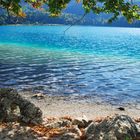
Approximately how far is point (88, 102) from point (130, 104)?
3985 mm

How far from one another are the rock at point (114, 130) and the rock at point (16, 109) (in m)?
3.66

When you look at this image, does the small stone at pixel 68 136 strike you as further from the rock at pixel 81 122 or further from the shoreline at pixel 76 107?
the shoreline at pixel 76 107

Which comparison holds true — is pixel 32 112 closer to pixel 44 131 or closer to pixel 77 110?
pixel 44 131

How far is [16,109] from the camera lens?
1551 centimetres

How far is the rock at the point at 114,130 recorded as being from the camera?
11.9 meters

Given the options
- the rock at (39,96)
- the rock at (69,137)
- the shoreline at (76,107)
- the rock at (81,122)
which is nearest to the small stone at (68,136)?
the rock at (69,137)

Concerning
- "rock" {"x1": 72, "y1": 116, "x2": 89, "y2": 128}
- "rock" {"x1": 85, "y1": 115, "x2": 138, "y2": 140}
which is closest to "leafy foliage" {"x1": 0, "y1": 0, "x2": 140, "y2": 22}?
"rock" {"x1": 85, "y1": 115, "x2": 138, "y2": 140}

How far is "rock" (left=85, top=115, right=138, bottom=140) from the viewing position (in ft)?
39.0

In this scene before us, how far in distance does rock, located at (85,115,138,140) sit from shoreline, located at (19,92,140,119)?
1282 cm

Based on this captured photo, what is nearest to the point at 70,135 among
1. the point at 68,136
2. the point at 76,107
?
the point at 68,136

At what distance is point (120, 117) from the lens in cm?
1286

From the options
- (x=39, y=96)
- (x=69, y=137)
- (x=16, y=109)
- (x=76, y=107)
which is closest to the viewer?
(x=69, y=137)

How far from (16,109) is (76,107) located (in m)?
13.7

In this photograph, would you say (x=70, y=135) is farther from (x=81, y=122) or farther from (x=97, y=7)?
(x=97, y=7)
